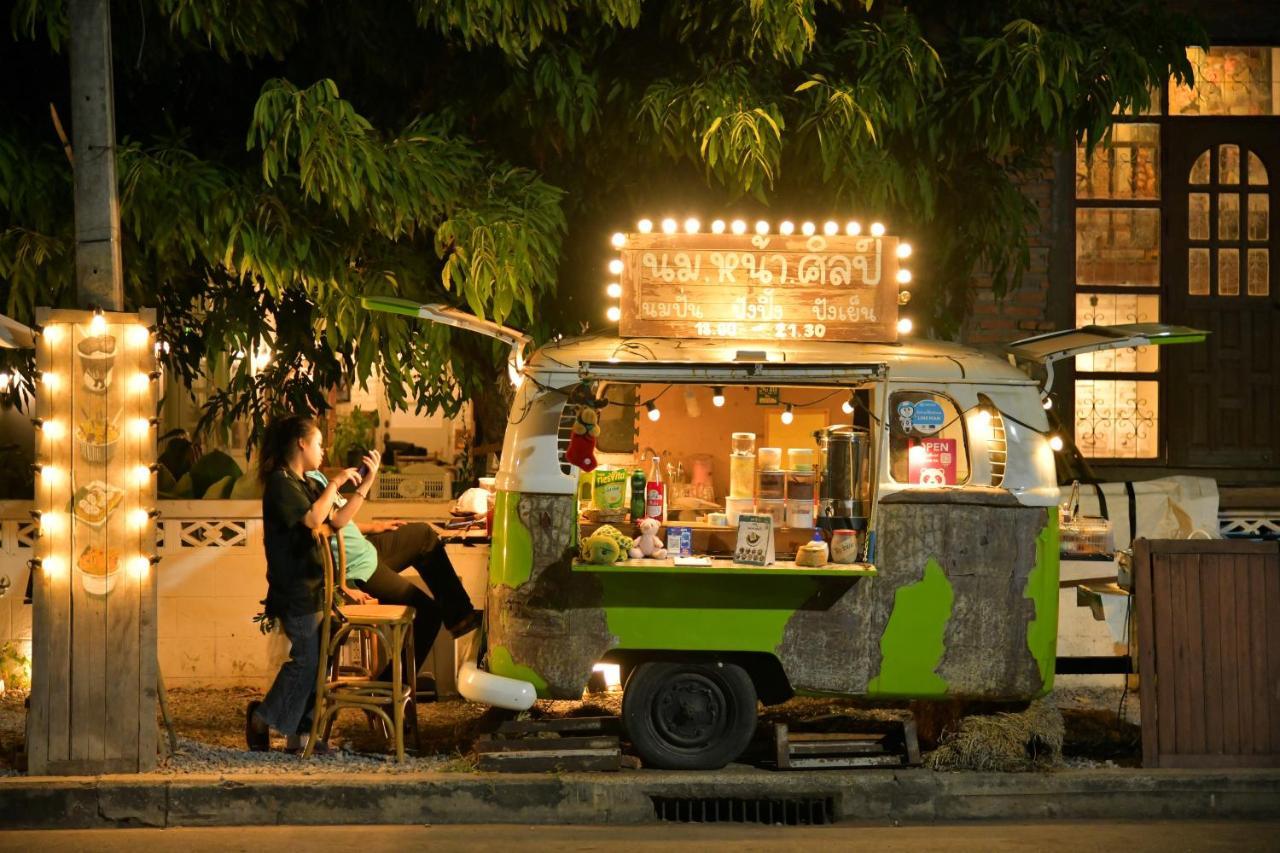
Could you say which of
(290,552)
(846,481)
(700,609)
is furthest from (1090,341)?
(290,552)

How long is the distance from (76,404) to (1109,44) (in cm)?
629

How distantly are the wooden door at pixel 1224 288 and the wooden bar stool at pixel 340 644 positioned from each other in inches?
276

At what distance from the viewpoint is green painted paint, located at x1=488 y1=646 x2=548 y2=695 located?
24.8 ft

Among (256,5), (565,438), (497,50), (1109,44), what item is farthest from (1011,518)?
(256,5)

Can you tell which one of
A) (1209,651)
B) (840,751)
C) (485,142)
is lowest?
(840,751)

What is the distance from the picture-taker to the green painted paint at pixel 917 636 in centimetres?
756

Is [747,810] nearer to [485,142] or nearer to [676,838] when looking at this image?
[676,838]

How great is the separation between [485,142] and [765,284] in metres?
2.61

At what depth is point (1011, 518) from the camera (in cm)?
759

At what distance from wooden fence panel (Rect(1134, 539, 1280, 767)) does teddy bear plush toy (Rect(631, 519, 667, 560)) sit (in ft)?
8.19

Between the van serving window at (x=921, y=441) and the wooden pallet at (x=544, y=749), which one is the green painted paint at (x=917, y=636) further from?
the wooden pallet at (x=544, y=749)

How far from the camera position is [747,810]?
757cm

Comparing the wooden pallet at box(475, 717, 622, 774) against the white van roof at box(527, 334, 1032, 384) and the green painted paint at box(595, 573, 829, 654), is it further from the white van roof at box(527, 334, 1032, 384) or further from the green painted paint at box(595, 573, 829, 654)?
the white van roof at box(527, 334, 1032, 384)

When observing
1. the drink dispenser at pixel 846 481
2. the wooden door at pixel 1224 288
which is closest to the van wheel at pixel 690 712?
the drink dispenser at pixel 846 481
